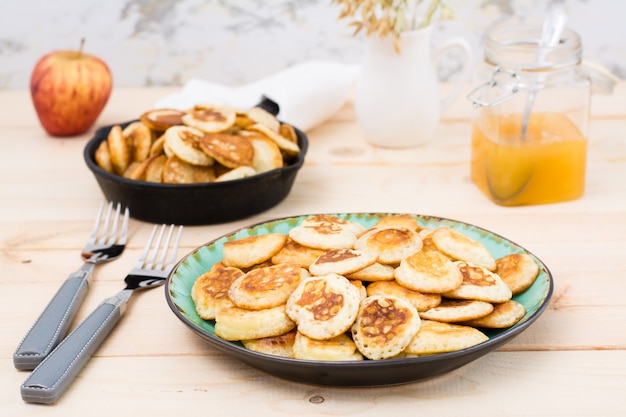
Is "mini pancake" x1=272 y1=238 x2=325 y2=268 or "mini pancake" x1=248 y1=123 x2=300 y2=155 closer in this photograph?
"mini pancake" x1=272 y1=238 x2=325 y2=268

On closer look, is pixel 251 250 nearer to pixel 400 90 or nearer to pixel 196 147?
pixel 196 147

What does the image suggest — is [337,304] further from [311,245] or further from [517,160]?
[517,160]

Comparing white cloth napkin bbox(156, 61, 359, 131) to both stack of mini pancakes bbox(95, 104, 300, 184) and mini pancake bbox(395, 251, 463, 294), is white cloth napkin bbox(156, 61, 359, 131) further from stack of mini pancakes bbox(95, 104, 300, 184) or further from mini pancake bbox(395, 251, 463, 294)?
mini pancake bbox(395, 251, 463, 294)

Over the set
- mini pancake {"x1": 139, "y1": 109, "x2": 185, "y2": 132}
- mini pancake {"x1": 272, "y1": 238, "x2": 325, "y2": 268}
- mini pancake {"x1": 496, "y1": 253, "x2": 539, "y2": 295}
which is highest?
mini pancake {"x1": 272, "y1": 238, "x2": 325, "y2": 268}

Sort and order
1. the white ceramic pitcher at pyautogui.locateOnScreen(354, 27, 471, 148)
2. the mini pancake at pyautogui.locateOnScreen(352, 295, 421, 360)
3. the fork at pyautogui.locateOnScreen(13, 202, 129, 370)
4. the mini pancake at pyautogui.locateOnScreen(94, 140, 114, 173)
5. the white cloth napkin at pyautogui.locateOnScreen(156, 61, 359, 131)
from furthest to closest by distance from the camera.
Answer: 1. the white cloth napkin at pyautogui.locateOnScreen(156, 61, 359, 131)
2. the white ceramic pitcher at pyautogui.locateOnScreen(354, 27, 471, 148)
3. the mini pancake at pyautogui.locateOnScreen(94, 140, 114, 173)
4. the fork at pyautogui.locateOnScreen(13, 202, 129, 370)
5. the mini pancake at pyautogui.locateOnScreen(352, 295, 421, 360)

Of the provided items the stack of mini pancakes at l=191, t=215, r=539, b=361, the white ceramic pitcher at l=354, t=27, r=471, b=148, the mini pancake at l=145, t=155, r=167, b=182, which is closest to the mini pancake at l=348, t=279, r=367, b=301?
the stack of mini pancakes at l=191, t=215, r=539, b=361

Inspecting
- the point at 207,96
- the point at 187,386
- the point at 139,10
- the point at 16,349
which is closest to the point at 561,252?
the point at 187,386
